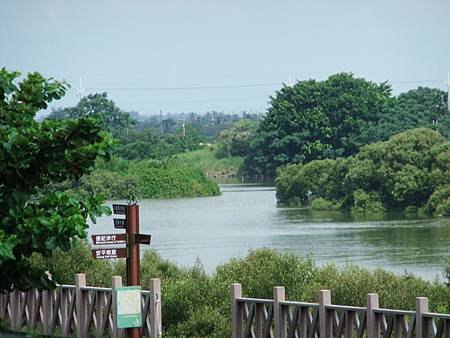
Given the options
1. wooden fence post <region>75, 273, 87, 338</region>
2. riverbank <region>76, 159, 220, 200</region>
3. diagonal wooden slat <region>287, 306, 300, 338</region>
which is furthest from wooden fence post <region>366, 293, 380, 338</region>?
riverbank <region>76, 159, 220, 200</region>

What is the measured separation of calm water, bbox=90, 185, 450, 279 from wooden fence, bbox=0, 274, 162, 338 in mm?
10906

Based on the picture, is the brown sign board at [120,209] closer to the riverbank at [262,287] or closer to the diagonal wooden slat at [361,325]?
the riverbank at [262,287]

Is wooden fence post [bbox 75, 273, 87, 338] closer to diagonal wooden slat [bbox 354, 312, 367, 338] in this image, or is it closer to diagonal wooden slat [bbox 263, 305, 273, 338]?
diagonal wooden slat [bbox 263, 305, 273, 338]

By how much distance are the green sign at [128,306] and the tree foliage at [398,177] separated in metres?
33.0

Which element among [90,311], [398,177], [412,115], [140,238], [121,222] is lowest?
[90,311]

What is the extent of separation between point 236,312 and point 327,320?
1.66 metres

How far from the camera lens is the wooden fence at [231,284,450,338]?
1335 cm

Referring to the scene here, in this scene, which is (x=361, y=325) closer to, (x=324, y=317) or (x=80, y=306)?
(x=324, y=317)

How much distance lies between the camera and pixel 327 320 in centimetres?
1451

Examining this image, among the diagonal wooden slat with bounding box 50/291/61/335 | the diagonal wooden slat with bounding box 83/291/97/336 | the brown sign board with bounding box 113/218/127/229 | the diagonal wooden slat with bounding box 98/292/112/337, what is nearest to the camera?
the brown sign board with bounding box 113/218/127/229

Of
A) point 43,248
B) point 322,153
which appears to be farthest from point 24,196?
point 322,153

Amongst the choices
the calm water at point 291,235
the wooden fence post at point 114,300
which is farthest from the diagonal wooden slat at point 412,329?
the calm water at point 291,235

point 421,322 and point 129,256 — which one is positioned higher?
point 129,256

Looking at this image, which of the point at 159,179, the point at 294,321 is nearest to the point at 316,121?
the point at 159,179
